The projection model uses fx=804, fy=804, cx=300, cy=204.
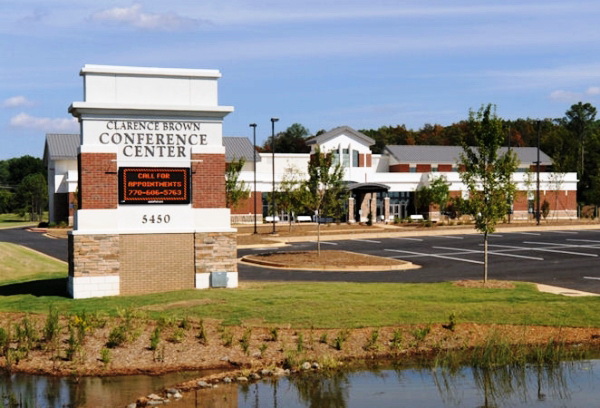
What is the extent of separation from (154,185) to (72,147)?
176 feet

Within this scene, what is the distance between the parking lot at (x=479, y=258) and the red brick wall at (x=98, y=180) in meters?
8.05

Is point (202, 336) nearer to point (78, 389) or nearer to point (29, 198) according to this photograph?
point (78, 389)

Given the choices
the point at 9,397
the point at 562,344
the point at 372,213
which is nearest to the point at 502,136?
the point at 562,344

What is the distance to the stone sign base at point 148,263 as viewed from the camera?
873 inches

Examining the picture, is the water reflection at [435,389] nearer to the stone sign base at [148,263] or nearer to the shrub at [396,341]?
the shrub at [396,341]

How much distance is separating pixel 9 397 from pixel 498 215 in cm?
1678

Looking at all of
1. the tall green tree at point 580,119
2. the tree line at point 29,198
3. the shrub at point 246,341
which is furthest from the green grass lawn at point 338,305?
the tall green tree at point 580,119

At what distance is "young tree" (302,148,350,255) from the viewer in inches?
1521

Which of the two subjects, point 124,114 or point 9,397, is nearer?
point 9,397

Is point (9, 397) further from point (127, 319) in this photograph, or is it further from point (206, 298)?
point (206, 298)

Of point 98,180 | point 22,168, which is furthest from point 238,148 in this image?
point 22,168

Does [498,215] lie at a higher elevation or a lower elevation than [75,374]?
higher

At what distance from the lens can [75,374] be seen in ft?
51.2

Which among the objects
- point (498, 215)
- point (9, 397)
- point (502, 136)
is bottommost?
point (9, 397)
